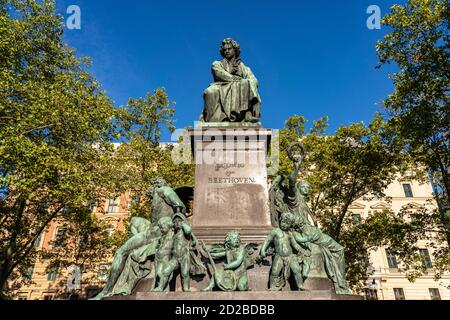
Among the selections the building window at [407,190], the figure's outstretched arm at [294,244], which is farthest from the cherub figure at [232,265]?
the building window at [407,190]

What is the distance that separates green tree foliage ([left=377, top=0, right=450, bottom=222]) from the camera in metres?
15.6

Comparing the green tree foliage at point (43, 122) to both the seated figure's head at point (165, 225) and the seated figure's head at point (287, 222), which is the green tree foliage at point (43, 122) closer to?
the seated figure's head at point (165, 225)

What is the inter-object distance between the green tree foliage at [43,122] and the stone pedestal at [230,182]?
9.32 m

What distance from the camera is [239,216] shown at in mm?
6836

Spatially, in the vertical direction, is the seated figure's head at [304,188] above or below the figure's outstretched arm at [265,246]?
above

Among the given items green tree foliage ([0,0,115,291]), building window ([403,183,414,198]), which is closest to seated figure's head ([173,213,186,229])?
green tree foliage ([0,0,115,291])

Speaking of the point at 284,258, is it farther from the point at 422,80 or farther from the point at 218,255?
the point at 422,80

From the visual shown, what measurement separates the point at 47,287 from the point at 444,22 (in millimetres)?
39046

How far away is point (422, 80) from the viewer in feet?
53.3

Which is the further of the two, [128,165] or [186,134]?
[128,165]

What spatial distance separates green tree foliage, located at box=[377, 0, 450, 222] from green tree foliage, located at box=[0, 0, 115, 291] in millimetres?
15221

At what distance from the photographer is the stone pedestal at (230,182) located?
663cm
